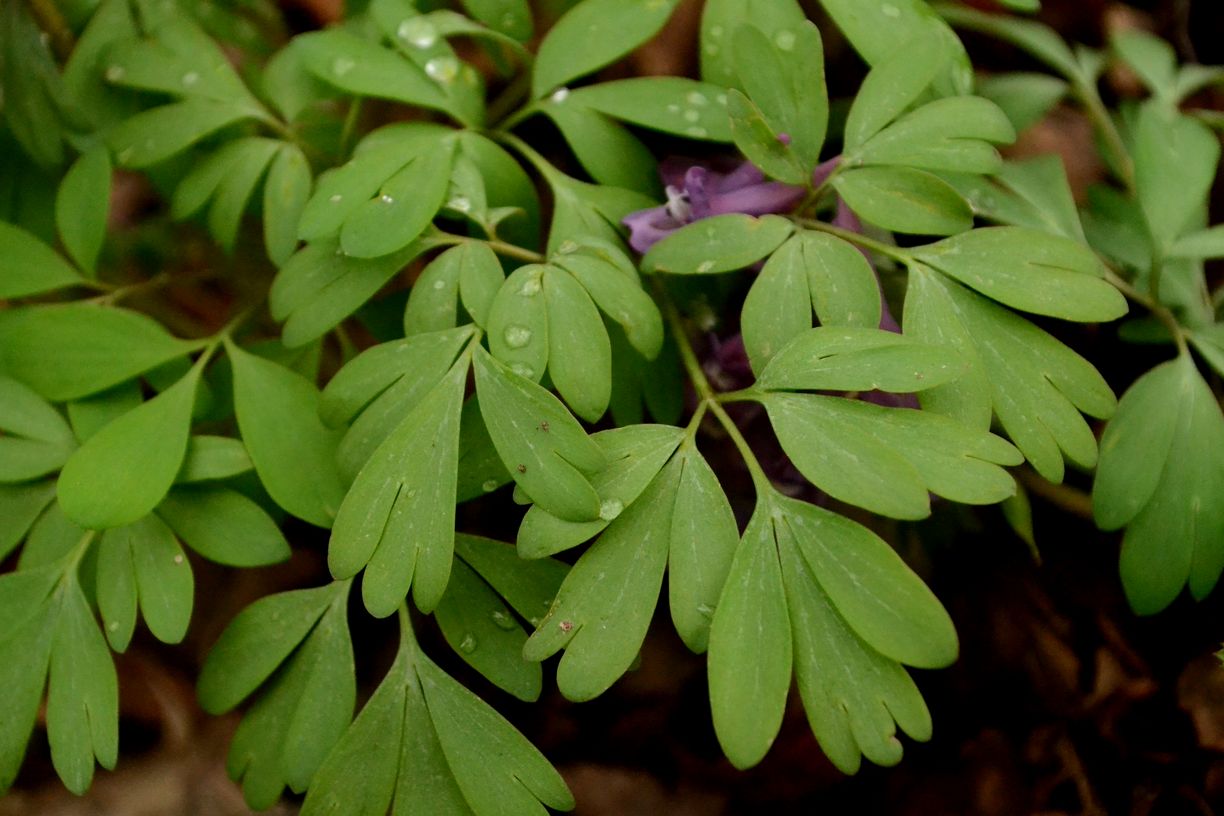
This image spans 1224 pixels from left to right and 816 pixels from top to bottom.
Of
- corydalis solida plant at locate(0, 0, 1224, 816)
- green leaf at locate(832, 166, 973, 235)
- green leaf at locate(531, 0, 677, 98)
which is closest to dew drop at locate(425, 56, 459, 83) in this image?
corydalis solida plant at locate(0, 0, 1224, 816)

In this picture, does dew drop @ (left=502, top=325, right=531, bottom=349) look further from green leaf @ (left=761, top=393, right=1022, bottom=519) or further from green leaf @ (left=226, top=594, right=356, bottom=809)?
green leaf @ (left=226, top=594, right=356, bottom=809)

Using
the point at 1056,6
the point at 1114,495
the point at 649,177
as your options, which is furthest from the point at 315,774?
the point at 1056,6

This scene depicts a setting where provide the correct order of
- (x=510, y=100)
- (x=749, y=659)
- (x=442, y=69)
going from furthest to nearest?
(x=510, y=100), (x=442, y=69), (x=749, y=659)

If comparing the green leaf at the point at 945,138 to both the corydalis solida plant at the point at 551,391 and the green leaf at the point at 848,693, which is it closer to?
the corydalis solida plant at the point at 551,391

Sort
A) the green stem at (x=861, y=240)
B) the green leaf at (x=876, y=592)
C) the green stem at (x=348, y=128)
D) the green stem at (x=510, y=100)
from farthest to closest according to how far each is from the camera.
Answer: the green stem at (x=510, y=100) < the green stem at (x=348, y=128) < the green stem at (x=861, y=240) < the green leaf at (x=876, y=592)

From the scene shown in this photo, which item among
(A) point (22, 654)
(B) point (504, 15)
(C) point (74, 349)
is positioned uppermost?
(B) point (504, 15)

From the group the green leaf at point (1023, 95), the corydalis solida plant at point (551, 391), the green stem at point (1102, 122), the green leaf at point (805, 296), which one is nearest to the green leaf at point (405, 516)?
the corydalis solida plant at point (551, 391)

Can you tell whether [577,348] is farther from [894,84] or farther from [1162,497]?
A: [1162,497]

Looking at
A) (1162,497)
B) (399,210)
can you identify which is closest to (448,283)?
(399,210)
